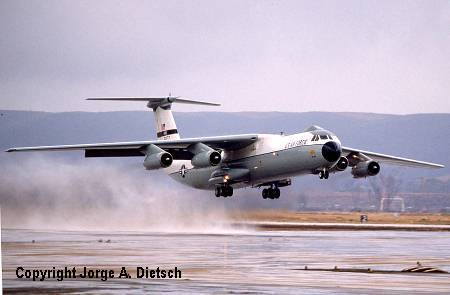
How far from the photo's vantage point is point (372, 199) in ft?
345

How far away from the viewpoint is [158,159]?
1366 inches

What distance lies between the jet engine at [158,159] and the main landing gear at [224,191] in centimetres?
270

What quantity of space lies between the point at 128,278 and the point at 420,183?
11513cm

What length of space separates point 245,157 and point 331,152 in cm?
539

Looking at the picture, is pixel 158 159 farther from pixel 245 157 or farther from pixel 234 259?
pixel 234 259

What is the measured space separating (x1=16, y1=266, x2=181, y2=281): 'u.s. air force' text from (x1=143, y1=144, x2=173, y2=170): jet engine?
1611 cm

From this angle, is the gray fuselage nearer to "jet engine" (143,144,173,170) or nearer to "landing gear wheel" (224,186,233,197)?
"landing gear wheel" (224,186,233,197)

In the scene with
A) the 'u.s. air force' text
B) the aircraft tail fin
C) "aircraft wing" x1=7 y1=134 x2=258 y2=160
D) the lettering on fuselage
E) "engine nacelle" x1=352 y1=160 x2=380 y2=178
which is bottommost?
the 'u.s. air force' text

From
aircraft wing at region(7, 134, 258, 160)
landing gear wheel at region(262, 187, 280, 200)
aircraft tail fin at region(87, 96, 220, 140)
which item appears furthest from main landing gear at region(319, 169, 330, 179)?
aircraft tail fin at region(87, 96, 220, 140)

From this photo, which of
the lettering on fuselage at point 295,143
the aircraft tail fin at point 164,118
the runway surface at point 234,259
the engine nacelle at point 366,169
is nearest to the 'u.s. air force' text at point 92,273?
the runway surface at point 234,259

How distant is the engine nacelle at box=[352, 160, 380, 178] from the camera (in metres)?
36.8

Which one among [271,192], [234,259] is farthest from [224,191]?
[234,259]

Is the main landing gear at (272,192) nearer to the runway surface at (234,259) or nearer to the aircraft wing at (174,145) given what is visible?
the aircraft wing at (174,145)

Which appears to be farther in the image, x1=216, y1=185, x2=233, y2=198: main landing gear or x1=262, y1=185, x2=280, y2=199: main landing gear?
x1=262, y1=185, x2=280, y2=199: main landing gear
